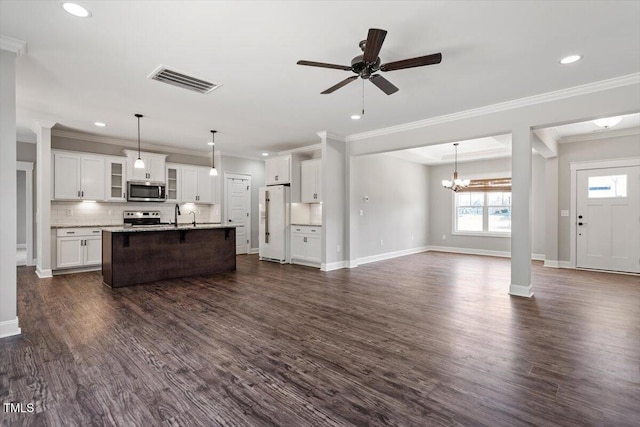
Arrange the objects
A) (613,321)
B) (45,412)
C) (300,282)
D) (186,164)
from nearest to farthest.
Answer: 1. (45,412)
2. (613,321)
3. (300,282)
4. (186,164)

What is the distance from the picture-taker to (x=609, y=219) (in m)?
6.26

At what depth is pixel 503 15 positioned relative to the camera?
2.49m

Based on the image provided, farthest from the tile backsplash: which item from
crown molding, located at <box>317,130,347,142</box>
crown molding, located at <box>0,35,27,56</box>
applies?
crown molding, located at <box>0,35,27,56</box>

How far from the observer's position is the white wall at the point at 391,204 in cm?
741

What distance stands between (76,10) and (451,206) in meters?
9.20

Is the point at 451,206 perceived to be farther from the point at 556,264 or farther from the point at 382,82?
the point at 382,82

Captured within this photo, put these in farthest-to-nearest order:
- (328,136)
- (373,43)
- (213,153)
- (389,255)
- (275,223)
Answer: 1. (389,255)
2. (213,153)
3. (275,223)
4. (328,136)
5. (373,43)

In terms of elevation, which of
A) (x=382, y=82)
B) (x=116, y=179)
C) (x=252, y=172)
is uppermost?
(x=382, y=82)

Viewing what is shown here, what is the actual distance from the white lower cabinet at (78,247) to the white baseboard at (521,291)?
291 inches

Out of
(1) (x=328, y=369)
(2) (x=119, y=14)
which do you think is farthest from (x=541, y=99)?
(2) (x=119, y=14)

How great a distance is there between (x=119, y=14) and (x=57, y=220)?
18.0 ft

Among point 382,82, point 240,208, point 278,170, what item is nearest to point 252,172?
point 240,208

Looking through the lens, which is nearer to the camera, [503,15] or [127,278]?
[503,15]

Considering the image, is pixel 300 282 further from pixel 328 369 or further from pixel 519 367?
pixel 519 367
